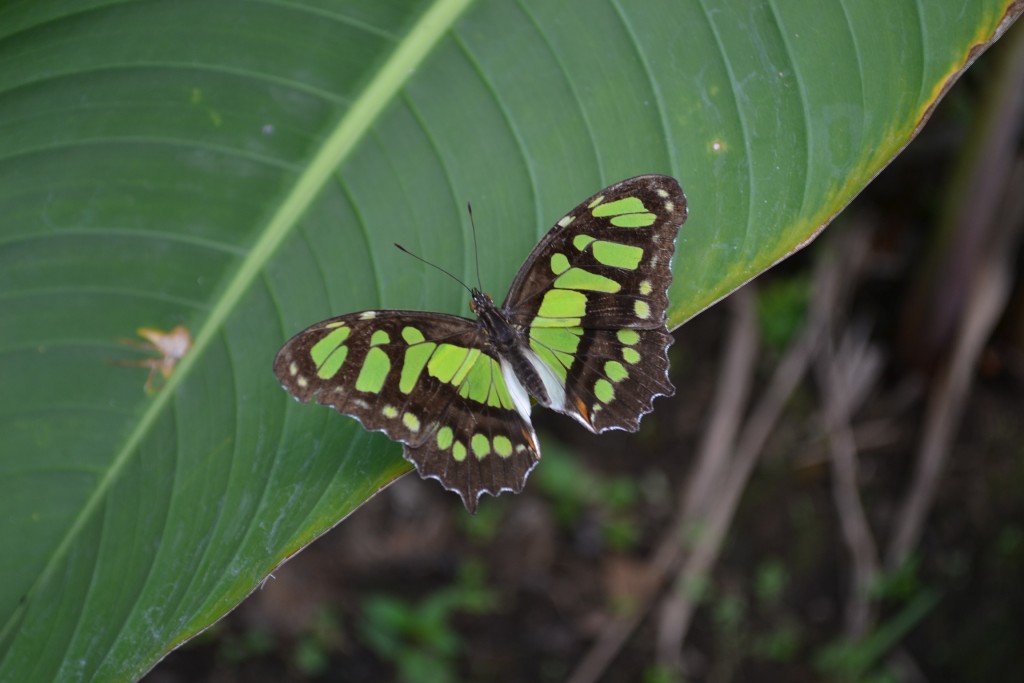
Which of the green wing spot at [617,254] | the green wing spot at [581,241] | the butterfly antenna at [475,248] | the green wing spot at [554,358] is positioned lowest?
the green wing spot at [554,358]

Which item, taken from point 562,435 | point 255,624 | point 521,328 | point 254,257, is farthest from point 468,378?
point 255,624

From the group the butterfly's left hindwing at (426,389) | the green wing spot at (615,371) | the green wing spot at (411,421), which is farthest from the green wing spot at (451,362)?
the green wing spot at (615,371)

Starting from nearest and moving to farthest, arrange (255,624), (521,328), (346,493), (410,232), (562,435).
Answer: (346,493) < (410,232) < (521,328) < (255,624) < (562,435)

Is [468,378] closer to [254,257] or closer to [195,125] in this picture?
[254,257]

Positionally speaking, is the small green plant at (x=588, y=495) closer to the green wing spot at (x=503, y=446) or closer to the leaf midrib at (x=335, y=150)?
the green wing spot at (x=503, y=446)

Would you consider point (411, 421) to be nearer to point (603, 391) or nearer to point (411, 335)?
point (411, 335)

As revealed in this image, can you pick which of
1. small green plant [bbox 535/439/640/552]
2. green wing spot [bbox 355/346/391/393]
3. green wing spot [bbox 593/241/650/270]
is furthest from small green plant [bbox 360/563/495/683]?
green wing spot [bbox 593/241/650/270]

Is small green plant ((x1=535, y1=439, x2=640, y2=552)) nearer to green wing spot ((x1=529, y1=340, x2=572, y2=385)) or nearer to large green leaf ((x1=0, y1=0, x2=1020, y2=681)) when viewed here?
green wing spot ((x1=529, y1=340, x2=572, y2=385))
